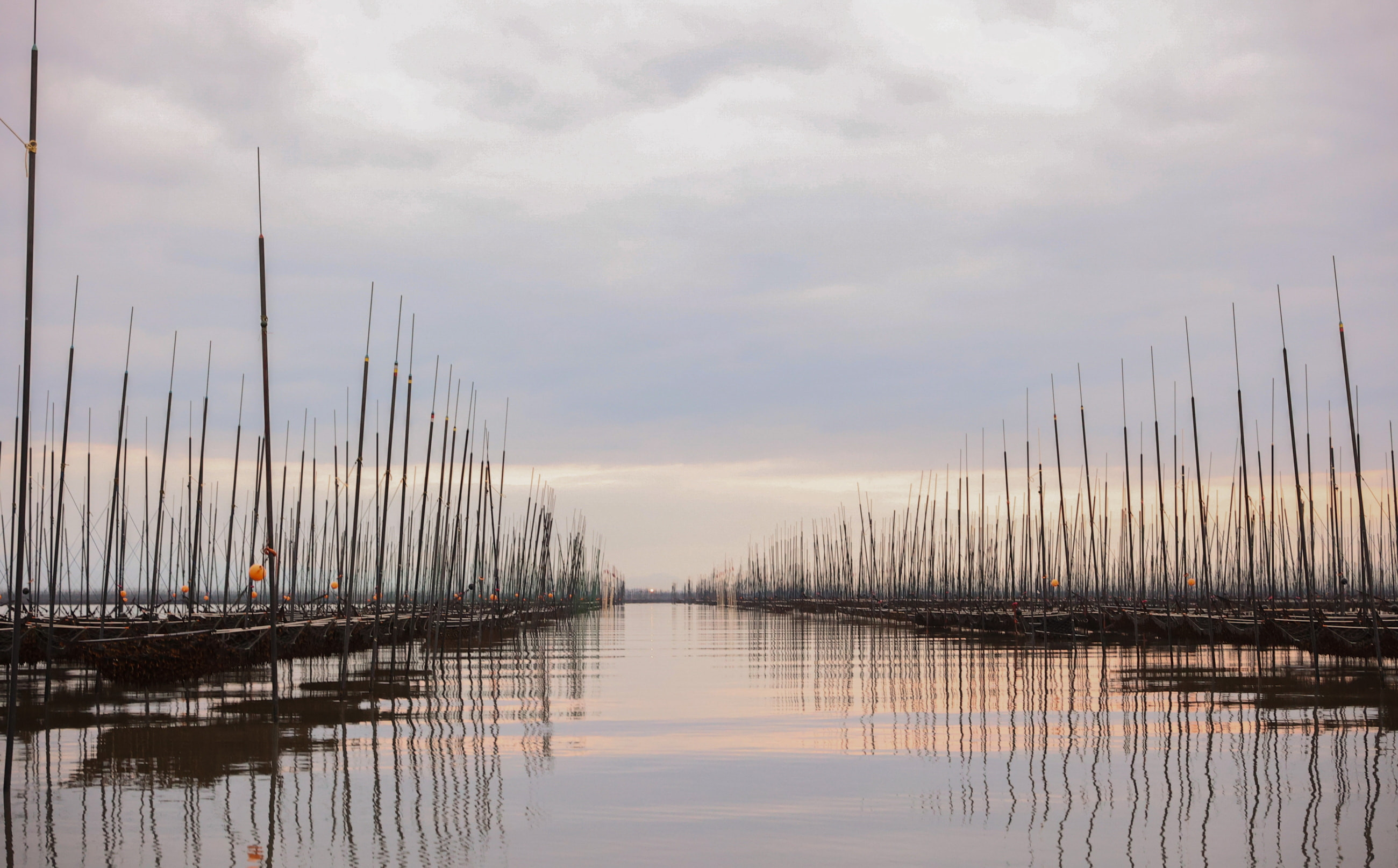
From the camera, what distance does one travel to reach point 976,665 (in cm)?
3108

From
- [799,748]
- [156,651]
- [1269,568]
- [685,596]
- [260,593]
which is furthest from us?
[685,596]

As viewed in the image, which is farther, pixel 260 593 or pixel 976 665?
pixel 260 593

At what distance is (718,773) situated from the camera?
48.3 feet

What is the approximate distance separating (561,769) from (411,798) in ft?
8.30

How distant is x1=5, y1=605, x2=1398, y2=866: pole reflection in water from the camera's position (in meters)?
10.8

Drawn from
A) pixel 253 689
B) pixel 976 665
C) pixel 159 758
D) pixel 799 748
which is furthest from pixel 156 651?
pixel 976 665

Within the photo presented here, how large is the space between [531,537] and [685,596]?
120 metres

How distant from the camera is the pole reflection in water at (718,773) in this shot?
10.8m

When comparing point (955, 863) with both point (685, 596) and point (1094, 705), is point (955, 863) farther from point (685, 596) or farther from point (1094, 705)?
point (685, 596)

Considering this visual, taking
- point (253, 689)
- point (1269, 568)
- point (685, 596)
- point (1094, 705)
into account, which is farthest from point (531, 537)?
point (685, 596)

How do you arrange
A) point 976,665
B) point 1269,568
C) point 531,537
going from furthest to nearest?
point 531,537, point 1269,568, point 976,665

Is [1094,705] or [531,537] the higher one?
[531,537]

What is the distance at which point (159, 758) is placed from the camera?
15164 mm

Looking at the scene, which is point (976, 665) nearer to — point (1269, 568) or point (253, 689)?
point (253, 689)
